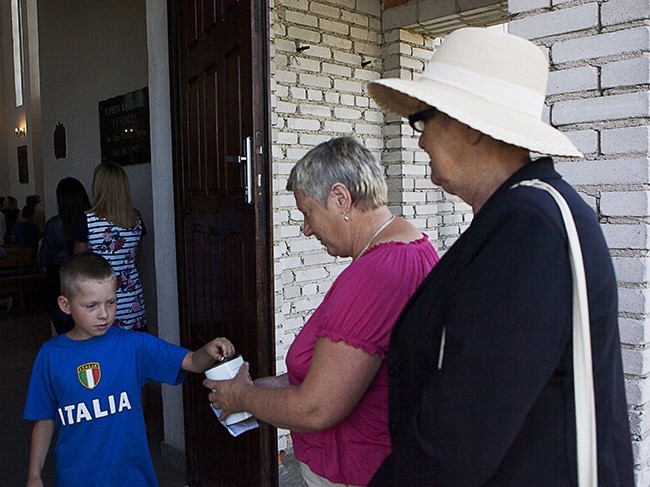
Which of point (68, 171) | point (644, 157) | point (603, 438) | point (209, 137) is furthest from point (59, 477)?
point (68, 171)

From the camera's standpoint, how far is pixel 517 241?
959 mm

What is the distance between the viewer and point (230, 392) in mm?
1687

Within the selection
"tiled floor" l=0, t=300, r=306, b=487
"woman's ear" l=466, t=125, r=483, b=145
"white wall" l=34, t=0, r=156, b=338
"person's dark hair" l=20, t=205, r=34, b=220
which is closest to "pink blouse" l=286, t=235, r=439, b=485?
"woman's ear" l=466, t=125, r=483, b=145

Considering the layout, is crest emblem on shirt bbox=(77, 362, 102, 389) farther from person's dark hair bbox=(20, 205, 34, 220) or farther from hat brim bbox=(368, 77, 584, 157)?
person's dark hair bbox=(20, 205, 34, 220)

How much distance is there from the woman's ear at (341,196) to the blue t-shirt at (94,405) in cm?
95

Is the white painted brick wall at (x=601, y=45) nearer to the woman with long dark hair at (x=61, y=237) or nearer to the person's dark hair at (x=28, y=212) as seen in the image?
the woman with long dark hair at (x=61, y=237)

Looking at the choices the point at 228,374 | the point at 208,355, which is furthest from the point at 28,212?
the point at 228,374

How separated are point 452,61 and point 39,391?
5.71ft

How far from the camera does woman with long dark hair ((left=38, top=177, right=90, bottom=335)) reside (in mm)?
4160

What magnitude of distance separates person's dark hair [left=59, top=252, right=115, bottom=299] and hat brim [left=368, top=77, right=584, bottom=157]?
1.42 meters

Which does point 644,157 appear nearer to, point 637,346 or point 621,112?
point 621,112

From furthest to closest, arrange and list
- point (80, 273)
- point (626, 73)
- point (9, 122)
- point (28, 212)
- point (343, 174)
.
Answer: point (9, 122) < point (28, 212) < point (80, 273) < point (626, 73) < point (343, 174)

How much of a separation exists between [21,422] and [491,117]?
15.0 feet

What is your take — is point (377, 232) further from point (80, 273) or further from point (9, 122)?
point (9, 122)
